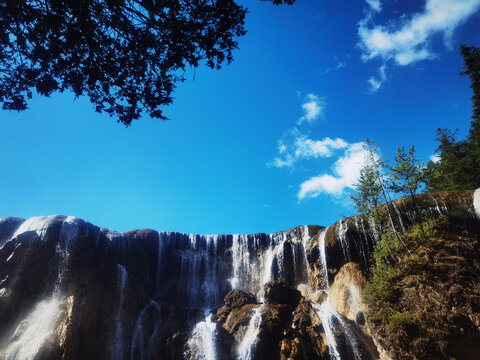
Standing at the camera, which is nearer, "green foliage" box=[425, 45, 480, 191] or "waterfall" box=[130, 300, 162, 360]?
"waterfall" box=[130, 300, 162, 360]

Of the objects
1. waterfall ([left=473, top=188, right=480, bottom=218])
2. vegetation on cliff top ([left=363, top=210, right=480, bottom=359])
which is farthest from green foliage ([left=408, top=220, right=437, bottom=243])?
waterfall ([left=473, top=188, right=480, bottom=218])

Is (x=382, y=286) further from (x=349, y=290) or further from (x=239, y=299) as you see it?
(x=239, y=299)

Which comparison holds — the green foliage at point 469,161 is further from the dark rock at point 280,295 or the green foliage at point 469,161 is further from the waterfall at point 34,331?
the waterfall at point 34,331

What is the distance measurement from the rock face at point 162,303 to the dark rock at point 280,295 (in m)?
0.07

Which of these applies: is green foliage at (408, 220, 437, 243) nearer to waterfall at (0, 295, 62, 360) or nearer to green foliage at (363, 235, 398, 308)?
green foliage at (363, 235, 398, 308)

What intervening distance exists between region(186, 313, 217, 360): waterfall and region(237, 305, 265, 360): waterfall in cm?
184

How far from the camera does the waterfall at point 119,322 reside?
56.4 ft

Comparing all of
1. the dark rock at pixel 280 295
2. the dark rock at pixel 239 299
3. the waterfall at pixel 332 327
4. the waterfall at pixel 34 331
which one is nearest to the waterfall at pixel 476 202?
the waterfall at pixel 332 327

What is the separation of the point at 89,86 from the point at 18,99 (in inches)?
94.0

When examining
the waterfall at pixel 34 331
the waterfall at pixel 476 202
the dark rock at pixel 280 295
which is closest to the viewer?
the waterfall at pixel 34 331

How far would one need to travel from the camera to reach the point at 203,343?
17.8 meters

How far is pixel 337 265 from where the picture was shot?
22547mm

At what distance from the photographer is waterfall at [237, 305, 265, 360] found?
16375 millimetres

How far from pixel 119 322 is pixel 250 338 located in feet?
31.2
